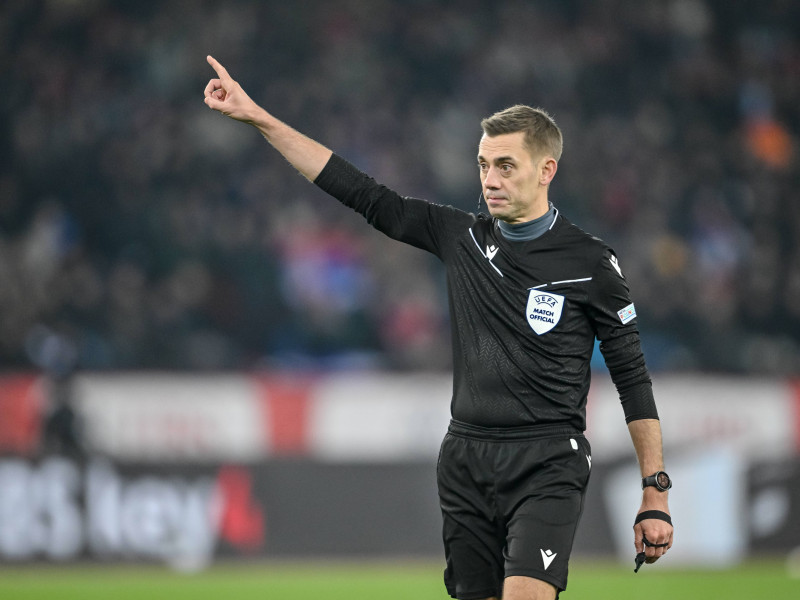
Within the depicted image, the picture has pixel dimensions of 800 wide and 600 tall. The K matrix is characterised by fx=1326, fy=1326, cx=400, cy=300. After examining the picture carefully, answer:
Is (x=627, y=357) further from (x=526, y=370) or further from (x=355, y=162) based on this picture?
(x=355, y=162)

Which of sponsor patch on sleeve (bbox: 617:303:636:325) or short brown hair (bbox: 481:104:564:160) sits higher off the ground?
short brown hair (bbox: 481:104:564:160)

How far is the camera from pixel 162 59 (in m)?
17.4

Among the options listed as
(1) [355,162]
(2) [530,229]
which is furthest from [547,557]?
(1) [355,162]

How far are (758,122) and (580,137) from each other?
2809 millimetres

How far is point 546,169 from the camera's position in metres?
5.03

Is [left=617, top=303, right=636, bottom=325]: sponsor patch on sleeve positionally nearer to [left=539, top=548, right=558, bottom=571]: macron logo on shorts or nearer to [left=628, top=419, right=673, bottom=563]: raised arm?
[left=628, top=419, right=673, bottom=563]: raised arm

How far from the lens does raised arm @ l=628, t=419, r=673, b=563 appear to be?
15.7 feet

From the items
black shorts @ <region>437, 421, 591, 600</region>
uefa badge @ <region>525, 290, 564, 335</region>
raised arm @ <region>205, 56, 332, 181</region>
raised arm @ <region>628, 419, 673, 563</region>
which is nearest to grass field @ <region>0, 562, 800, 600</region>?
black shorts @ <region>437, 421, 591, 600</region>

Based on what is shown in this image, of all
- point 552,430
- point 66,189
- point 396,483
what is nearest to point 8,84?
point 66,189

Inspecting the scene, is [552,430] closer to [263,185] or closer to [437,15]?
[263,185]

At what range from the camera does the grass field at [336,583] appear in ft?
34.1

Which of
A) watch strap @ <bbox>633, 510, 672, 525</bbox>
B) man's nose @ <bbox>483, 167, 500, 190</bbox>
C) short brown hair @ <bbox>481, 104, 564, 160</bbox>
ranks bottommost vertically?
watch strap @ <bbox>633, 510, 672, 525</bbox>

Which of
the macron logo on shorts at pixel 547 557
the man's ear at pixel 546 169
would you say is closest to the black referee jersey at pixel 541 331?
the man's ear at pixel 546 169

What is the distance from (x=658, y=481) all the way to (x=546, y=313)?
29.1 inches
